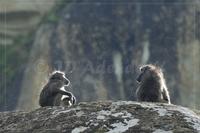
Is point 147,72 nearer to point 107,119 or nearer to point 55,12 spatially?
point 107,119

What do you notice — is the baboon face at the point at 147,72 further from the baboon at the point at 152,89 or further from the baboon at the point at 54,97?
the baboon at the point at 54,97

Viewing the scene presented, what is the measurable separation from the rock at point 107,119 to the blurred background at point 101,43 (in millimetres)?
41659

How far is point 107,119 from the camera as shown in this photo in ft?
60.7

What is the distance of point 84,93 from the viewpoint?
62.0m

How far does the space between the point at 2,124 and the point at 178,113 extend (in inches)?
147

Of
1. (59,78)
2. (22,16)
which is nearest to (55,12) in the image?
(22,16)

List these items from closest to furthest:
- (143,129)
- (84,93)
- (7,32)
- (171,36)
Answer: (143,129) < (84,93) < (171,36) < (7,32)

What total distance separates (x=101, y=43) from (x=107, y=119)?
173 feet

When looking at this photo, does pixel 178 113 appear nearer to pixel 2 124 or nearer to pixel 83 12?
pixel 2 124

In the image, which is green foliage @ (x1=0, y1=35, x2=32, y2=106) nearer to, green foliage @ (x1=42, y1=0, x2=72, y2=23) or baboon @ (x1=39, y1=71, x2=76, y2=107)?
green foliage @ (x1=42, y1=0, x2=72, y2=23)

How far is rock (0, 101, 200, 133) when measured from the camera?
59.4 feet

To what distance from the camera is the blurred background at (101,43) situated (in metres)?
64.2

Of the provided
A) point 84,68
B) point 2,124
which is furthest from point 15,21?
point 2,124

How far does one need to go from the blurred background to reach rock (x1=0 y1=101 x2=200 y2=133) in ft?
137
